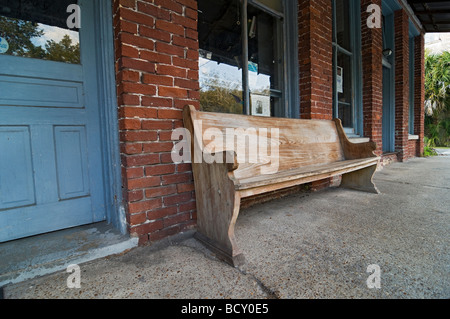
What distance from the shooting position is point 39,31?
1681mm

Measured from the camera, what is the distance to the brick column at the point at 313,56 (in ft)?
9.95

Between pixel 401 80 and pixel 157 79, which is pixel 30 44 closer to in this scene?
pixel 157 79

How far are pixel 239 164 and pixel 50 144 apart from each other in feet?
4.58

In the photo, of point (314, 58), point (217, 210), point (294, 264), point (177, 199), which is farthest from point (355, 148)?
point (177, 199)

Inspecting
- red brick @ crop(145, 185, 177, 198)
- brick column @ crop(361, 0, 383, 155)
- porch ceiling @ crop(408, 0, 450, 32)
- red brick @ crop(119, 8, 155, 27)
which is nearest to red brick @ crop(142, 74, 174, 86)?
red brick @ crop(119, 8, 155, 27)

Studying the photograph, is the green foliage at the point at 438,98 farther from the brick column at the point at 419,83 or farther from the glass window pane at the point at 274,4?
the glass window pane at the point at 274,4

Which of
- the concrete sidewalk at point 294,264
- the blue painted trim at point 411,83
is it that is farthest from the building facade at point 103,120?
the blue painted trim at point 411,83

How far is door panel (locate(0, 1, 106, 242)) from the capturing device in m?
1.57

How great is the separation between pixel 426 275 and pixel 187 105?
1.75 metres

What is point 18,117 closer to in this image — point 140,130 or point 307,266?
point 140,130

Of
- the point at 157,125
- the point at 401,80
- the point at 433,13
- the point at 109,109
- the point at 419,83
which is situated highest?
the point at 433,13

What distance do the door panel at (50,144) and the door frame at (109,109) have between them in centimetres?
6

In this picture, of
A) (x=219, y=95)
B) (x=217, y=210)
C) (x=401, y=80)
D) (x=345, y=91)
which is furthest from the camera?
(x=401, y=80)
